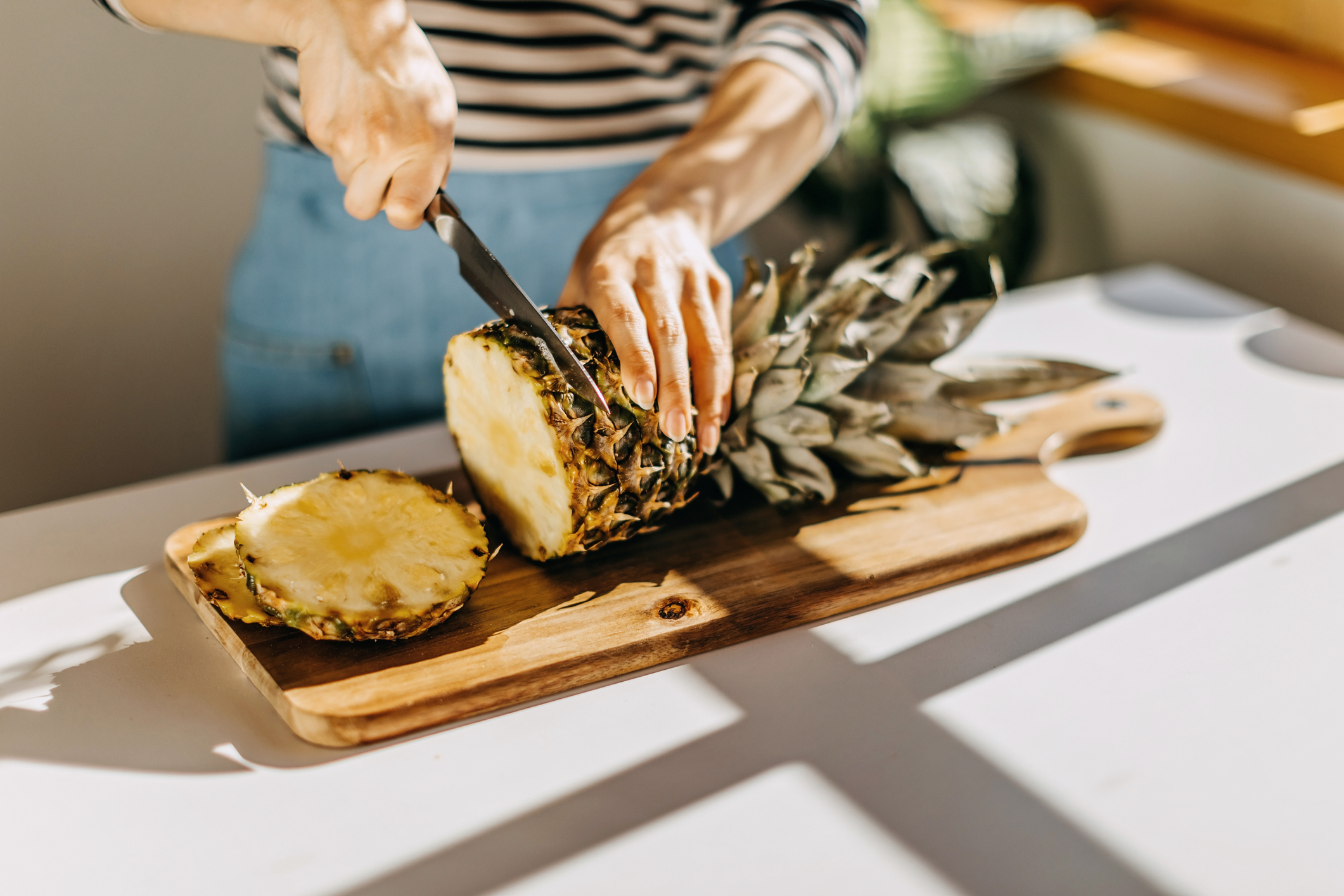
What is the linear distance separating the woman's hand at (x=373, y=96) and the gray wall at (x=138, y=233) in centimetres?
108

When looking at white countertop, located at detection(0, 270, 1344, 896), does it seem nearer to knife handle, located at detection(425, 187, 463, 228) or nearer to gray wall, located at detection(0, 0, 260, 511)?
knife handle, located at detection(425, 187, 463, 228)

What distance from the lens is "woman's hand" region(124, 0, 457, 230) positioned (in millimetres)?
971

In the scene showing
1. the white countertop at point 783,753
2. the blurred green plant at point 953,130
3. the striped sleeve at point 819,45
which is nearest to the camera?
the white countertop at point 783,753

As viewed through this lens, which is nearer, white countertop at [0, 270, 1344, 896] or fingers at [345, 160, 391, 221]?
white countertop at [0, 270, 1344, 896]

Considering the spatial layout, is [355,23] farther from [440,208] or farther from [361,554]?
[361,554]

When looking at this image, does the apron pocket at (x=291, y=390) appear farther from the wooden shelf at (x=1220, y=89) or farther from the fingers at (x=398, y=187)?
the wooden shelf at (x=1220, y=89)

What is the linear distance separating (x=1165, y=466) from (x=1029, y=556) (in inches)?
11.9

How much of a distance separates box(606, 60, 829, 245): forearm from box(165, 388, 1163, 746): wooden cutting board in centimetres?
34

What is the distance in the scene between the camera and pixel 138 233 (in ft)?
6.52

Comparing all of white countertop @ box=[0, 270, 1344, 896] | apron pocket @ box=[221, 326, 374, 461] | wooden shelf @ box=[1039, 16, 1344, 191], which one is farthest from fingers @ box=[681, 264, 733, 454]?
wooden shelf @ box=[1039, 16, 1344, 191]

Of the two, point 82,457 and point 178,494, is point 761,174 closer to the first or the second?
point 178,494

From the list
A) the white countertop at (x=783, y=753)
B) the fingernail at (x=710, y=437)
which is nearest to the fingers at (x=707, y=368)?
the fingernail at (x=710, y=437)

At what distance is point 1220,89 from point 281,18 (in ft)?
5.91

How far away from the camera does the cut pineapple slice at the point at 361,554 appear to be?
92 centimetres
